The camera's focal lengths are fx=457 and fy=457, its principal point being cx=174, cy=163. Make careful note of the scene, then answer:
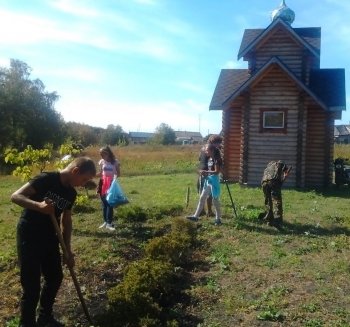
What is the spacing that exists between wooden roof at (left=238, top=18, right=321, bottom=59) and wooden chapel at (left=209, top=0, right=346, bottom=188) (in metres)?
0.04

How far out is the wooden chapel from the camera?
17.7 metres

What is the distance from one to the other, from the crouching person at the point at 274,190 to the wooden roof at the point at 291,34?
367 inches

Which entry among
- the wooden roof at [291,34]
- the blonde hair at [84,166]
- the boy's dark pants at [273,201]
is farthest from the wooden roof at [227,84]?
the blonde hair at [84,166]

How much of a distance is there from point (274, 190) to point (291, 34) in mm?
10268

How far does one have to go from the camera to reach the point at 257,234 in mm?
9562

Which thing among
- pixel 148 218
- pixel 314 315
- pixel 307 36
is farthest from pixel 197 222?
pixel 307 36

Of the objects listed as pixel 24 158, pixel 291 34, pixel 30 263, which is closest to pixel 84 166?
pixel 30 263

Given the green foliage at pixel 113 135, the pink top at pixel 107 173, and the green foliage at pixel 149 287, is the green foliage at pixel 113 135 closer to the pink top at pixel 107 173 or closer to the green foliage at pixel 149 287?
the pink top at pixel 107 173

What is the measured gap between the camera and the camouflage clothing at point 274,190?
10.2 metres

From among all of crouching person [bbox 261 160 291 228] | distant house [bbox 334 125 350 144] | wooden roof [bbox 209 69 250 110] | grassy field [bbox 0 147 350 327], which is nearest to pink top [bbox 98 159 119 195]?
grassy field [bbox 0 147 350 327]

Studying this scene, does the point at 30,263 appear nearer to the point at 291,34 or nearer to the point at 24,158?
the point at 24,158

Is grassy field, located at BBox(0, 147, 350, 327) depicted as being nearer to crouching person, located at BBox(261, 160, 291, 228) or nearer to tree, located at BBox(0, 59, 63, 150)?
crouching person, located at BBox(261, 160, 291, 228)

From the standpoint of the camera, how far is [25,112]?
5400 cm

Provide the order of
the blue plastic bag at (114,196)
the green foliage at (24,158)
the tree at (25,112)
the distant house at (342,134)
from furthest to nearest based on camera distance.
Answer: the distant house at (342,134) → the tree at (25,112) → the green foliage at (24,158) → the blue plastic bag at (114,196)
